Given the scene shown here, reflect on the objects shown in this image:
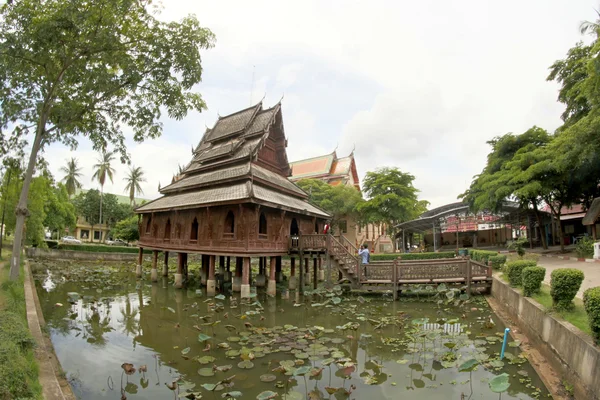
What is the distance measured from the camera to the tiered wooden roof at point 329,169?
149 ft

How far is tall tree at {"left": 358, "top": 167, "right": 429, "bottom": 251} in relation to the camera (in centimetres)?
3156

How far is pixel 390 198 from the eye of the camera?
104ft

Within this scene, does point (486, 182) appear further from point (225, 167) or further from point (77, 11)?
point (77, 11)

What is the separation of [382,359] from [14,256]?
1157 cm

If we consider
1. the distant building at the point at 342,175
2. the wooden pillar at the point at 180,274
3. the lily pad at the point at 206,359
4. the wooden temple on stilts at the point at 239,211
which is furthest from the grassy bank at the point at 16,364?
the distant building at the point at 342,175

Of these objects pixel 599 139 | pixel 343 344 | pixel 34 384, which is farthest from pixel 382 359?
pixel 599 139

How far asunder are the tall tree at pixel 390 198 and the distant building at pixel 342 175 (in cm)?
951

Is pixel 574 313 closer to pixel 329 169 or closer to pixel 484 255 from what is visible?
pixel 484 255

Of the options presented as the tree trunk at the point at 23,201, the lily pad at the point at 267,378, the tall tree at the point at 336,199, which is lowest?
the lily pad at the point at 267,378

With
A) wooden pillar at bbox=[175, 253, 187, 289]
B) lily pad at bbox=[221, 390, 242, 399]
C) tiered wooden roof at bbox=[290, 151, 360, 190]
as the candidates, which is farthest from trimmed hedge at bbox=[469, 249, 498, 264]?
tiered wooden roof at bbox=[290, 151, 360, 190]

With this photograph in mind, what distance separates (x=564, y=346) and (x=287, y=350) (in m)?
5.20

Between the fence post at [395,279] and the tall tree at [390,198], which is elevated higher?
the tall tree at [390,198]

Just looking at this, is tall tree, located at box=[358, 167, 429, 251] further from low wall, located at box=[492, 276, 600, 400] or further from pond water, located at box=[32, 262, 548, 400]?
low wall, located at box=[492, 276, 600, 400]

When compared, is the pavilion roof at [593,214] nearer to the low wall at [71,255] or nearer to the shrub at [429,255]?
the shrub at [429,255]
